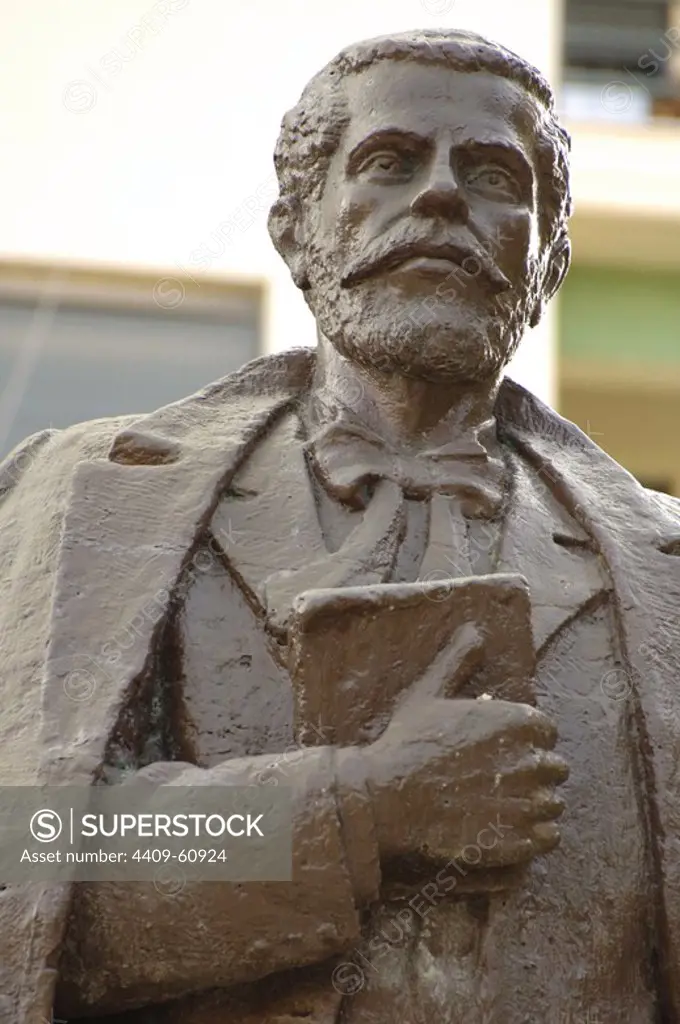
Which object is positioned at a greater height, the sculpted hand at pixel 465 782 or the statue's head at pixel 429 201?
the statue's head at pixel 429 201

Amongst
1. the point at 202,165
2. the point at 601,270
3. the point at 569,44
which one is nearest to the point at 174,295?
the point at 202,165

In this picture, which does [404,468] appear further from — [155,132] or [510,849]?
[155,132]

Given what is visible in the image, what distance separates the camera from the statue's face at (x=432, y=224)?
3.22m

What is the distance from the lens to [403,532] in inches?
127

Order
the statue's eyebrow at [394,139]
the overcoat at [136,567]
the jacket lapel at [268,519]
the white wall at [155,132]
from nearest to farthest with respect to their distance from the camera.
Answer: the overcoat at [136,567] → the jacket lapel at [268,519] → the statue's eyebrow at [394,139] → the white wall at [155,132]

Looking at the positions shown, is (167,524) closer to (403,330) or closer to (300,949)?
(403,330)

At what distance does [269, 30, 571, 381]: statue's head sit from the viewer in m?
3.23

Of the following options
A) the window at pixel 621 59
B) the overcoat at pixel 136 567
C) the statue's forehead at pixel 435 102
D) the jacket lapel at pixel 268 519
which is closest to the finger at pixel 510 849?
the overcoat at pixel 136 567

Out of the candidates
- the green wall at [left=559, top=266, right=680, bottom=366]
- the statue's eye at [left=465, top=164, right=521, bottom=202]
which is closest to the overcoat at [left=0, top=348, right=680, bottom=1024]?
the statue's eye at [left=465, top=164, right=521, bottom=202]

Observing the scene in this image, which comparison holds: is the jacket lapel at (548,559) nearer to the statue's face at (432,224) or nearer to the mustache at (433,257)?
the statue's face at (432,224)

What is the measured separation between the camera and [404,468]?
10.9 feet

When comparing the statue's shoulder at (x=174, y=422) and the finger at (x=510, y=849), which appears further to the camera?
the statue's shoulder at (x=174, y=422)

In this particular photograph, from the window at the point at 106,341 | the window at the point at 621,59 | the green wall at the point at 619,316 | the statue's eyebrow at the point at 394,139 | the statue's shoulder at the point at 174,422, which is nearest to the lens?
the statue's eyebrow at the point at 394,139

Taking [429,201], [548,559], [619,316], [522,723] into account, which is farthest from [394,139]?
[619,316]
